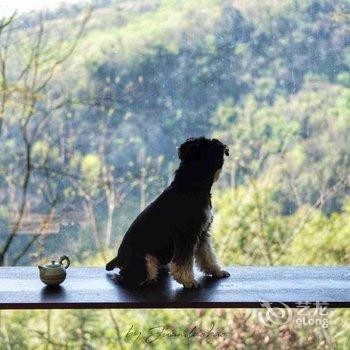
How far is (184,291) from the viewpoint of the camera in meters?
2.18

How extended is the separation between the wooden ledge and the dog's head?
39cm

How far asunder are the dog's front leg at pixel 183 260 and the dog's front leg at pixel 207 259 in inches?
5.4

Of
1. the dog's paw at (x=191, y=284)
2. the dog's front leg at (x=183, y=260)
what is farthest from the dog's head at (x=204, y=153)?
the dog's paw at (x=191, y=284)

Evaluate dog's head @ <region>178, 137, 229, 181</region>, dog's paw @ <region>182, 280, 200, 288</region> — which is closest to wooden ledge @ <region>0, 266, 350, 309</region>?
dog's paw @ <region>182, 280, 200, 288</region>

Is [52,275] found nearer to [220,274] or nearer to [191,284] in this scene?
[191,284]

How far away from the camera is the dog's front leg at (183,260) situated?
2174 millimetres

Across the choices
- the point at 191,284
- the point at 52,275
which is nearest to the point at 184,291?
the point at 191,284

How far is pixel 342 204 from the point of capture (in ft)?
9.70

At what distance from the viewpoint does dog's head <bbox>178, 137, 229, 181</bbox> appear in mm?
2193

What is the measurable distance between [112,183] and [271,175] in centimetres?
66

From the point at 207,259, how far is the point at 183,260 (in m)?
0.19

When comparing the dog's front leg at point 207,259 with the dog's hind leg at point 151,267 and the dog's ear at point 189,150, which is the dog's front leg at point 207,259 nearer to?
the dog's hind leg at point 151,267

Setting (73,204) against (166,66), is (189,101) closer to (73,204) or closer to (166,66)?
(166,66)

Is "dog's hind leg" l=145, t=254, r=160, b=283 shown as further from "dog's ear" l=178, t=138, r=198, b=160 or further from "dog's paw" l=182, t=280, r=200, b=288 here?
"dog's ear" l=178, t=138, r=198, b=160
